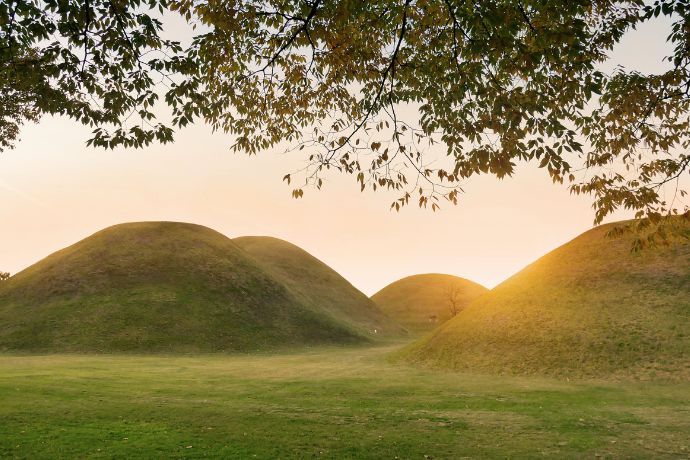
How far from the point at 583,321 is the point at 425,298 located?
311 ft

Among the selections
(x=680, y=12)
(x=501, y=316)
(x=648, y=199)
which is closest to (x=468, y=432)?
(x=648, y=199)

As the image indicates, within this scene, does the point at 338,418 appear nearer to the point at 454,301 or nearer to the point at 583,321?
the point at 583,321

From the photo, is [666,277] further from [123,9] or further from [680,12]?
[123,9]

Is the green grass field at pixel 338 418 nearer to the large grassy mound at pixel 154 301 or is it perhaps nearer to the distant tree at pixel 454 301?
the large grassy mound at pixel 154 301

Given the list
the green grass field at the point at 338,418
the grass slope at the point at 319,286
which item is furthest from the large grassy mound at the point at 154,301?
the green grass field at the point at 338,418

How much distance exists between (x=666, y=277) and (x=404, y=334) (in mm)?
53985

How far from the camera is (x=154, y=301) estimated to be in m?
60.9

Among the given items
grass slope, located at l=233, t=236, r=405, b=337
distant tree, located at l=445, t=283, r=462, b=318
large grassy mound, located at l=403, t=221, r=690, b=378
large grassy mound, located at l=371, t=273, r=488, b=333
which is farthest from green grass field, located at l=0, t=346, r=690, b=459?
large grassy mound, located at l=371, t=273, r=488, b=333

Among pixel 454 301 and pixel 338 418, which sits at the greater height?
pixel 454 301

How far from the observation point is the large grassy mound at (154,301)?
5278cm

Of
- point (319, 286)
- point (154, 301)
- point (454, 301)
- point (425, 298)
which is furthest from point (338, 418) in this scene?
point (425, 298)

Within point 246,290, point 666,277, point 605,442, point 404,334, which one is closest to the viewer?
point 605,442

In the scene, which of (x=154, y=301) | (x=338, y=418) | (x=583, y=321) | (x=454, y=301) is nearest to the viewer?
(x=338, y=418)

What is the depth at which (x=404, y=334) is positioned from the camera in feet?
290
